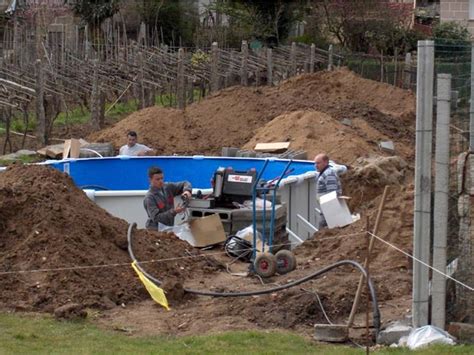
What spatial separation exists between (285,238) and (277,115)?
15.8 m

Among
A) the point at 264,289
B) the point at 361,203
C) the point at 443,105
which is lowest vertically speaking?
the point at 361,203

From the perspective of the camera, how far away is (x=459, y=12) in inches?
1987

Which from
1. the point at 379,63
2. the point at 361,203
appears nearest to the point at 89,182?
the point at 361,203

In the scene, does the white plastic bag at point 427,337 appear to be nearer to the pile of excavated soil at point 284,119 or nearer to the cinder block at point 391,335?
the cinder block at point 391,335

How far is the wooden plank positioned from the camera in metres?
26.7

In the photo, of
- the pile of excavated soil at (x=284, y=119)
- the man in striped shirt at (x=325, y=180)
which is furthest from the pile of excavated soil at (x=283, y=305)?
the pile of excavated soil at (x=284, y=119)

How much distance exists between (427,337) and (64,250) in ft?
15.0

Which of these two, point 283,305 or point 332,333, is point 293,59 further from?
point 332,333

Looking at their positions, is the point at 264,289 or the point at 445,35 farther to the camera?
the point at 445,35

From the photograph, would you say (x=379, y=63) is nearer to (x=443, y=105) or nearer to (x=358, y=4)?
(x=358, y=4)

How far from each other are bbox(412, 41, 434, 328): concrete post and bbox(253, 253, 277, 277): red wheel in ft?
11.8

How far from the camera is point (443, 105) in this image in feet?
32.9

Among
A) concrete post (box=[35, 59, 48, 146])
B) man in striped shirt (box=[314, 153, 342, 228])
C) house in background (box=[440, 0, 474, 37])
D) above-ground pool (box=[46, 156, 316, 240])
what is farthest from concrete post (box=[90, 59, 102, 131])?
house in background (box=[440, 0, 474, 37])

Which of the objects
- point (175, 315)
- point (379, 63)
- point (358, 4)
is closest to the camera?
point (175, 315)
